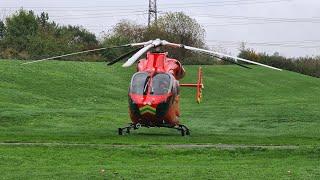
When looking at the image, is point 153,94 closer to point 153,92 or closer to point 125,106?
point 153,92

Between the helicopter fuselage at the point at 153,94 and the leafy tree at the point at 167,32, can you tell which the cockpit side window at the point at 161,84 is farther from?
the leafy tree at the point at 167,32

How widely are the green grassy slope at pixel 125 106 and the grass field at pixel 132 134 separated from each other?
6cm

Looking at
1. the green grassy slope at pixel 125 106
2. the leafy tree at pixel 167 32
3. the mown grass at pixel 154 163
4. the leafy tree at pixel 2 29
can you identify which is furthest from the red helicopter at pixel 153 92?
the leafy tree at pixel 2 29

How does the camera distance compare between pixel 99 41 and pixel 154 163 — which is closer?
pixel 154 163

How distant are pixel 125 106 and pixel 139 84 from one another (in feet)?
83.0

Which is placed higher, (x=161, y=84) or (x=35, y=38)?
(x=35, y=38)

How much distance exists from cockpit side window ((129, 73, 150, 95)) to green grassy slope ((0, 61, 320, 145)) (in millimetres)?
1834

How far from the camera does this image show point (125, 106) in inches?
2014

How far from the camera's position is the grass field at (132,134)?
14.0 meters

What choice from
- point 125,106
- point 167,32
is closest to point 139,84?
point 125,106

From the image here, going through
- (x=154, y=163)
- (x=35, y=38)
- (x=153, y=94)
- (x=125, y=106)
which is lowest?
(x=154, y=163)

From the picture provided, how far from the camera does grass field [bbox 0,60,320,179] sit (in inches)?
550

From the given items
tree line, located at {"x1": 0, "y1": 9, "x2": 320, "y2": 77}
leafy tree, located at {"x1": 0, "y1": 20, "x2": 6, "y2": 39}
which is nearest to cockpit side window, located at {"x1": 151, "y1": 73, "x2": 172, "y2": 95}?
tree line, located at {"x1": 0, "y1": 9, "x2": 320, "y2": 77}

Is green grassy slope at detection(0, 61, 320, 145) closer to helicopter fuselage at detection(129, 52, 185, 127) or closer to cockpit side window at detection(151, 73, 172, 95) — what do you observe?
helicopter fuselage at detection(129, 52, 185, 127)
